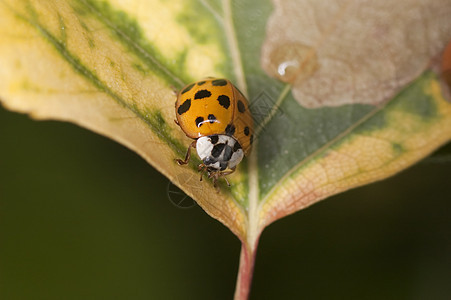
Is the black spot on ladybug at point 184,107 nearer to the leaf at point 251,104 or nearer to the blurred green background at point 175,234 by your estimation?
the leaf at point 251,104

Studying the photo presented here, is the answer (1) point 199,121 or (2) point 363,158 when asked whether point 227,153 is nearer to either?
(1) point 199,121

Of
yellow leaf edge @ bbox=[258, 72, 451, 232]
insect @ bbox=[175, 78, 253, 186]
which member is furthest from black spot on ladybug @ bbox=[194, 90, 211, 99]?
yellow leaf edge @ bbox=[258, 72, 451, 232]

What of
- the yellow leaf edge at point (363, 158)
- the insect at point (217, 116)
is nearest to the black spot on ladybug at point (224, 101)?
the insect at point (217, 116)

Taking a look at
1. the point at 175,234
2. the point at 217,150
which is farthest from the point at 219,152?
the point at 175,234

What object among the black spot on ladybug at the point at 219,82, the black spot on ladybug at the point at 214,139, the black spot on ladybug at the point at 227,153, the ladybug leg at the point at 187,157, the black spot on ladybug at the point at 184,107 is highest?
the black spot on ladybug at the point at 219,82

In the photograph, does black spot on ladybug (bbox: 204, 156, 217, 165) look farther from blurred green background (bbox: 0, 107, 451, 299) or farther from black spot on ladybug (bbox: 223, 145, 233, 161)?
blurred green background (bbox: 0, 107, 451, 299)

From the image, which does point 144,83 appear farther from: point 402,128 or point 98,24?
point 402,128
